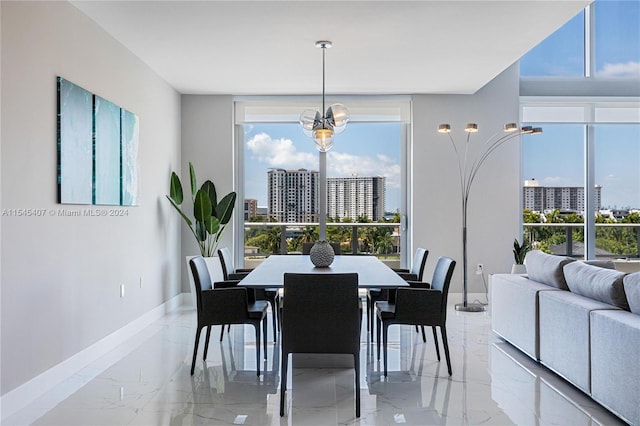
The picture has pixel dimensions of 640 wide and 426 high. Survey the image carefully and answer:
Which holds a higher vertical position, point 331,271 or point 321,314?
point 331,271

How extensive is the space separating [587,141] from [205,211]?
486 centimetres

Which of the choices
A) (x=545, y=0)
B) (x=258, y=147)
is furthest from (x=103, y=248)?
(x=545, y=0)

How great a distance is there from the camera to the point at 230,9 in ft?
12.3

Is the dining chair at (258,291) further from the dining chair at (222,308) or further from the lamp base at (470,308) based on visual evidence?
the lamp base at (470,308)

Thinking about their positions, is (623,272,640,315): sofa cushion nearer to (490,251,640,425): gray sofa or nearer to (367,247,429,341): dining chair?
(490,251,640,425): gray sofa

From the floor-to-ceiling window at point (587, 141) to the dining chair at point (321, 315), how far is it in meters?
4.54

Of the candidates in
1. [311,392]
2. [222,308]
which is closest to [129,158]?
[222,308]

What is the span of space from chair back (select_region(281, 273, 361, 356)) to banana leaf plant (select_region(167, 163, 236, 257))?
3.36 m

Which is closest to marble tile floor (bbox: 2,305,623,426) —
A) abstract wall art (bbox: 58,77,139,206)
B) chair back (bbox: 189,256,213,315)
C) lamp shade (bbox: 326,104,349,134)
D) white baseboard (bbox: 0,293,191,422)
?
white baseboard (bbox: 0,293,191,422)

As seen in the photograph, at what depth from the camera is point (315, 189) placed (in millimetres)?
6977

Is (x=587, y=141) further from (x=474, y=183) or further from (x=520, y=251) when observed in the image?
(x=520, y=251)

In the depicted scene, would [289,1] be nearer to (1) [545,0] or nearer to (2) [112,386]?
(1) [545,0]

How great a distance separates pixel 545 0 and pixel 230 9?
2.16 m

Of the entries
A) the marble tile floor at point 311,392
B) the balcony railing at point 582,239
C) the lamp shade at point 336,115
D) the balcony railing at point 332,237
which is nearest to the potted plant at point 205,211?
the balcony railing at point 332,237
